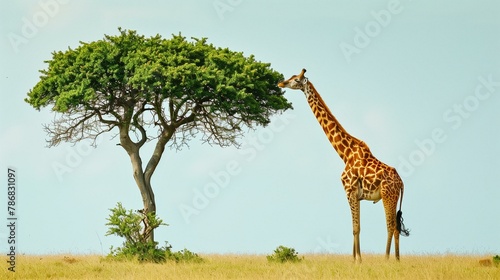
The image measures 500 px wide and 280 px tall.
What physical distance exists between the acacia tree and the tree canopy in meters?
0.03

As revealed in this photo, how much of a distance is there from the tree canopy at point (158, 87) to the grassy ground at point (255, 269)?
A: 4.46 metres

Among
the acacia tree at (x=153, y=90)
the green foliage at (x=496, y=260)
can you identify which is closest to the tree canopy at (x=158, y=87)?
the acacia tree at (x=153, y=90)

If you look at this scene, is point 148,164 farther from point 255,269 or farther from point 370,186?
point 370,186

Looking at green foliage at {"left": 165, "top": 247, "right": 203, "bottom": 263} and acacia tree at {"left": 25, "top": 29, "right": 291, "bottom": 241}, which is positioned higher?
acacia tree at {"left": 25, "top": 29, "right": 291, "bottom": 241}

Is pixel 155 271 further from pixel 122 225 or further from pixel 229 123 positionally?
pixel 229 123

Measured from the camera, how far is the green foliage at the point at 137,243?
71.1 ft

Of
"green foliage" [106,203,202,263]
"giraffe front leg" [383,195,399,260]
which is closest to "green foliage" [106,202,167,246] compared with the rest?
"green foliage" [106,203,202,263]

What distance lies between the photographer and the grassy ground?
16797 mm

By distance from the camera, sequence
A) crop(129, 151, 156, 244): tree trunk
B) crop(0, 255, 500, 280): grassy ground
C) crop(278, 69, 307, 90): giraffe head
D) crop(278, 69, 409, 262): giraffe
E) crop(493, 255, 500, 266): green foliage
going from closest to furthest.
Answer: crop(0, 255, 500, 280): grassy ground < crop(493, 255, 500, 266): green foliage < crop(278, 69, 409, 262): giraffe < crop(278, 69, 307, 90): giraffe head < crop(129, 151, 156, 244): tree trunk

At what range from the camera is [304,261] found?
20.8m

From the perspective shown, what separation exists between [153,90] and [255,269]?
6437 millimetres

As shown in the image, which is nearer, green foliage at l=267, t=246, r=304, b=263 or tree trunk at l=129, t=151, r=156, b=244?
green foliage at l=267, t=246, r=304, b=263

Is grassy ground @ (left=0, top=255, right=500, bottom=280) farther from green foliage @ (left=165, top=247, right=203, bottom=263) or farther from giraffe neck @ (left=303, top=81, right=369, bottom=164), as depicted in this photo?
giraffe neck @ (left=303, top=81, right=369, bottom=164)

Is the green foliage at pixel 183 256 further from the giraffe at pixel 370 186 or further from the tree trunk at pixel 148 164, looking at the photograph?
the giraffe at pixel 370 186
